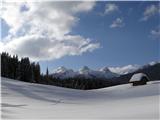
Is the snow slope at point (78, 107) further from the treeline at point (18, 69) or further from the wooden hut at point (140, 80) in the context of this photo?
the treeline at point (18, 69)

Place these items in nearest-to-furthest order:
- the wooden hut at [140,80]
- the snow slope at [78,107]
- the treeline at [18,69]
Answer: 1. the snow slope at [78,107]
2. the wooden hut at [140,80]
3. the treeline at [18,69]

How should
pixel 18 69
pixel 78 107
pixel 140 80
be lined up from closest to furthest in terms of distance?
pixel 78 107
pixel 140 80
pixel 18 69

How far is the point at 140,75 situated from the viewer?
222 ft

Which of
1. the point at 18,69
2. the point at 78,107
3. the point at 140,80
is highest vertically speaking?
the point at 18,69

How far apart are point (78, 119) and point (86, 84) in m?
129

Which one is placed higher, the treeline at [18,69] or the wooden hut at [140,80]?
the treeline at [18,69]

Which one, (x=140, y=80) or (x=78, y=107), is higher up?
(x=140, y=80)

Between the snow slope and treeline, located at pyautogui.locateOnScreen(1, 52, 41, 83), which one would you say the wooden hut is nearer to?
the snow slope

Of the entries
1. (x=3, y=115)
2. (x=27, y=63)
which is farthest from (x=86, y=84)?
(x=3, y=115)

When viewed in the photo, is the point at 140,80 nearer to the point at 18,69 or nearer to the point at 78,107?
the point at 78,107

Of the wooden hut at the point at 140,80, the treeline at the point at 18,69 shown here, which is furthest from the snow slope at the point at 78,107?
the treeline at the point at 18,69

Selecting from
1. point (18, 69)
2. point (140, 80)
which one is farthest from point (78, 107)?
point (18, 69)

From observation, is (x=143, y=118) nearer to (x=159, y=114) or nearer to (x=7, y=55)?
(x=159, y=114)

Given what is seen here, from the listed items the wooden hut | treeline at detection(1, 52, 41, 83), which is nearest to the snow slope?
the wooden hut
